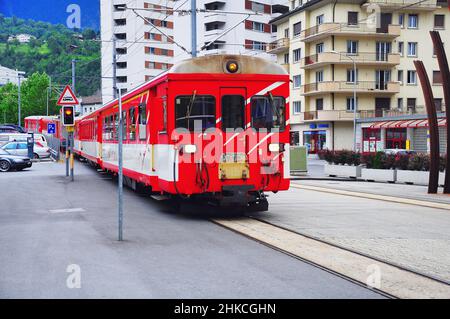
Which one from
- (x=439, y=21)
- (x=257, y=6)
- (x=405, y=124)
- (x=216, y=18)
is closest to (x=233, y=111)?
(x=405, y=124)

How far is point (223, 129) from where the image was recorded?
1219cm

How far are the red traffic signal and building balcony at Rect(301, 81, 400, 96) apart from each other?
4094cm

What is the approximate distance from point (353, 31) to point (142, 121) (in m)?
48.3

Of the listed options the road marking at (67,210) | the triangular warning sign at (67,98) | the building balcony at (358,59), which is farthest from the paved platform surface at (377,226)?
the building balcony at (358,59)

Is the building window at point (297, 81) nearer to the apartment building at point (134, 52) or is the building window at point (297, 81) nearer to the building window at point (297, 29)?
the building window at point (297, 29)

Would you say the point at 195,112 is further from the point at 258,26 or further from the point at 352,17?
the point at 258,26

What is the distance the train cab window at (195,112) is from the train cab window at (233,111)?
243 millimetres

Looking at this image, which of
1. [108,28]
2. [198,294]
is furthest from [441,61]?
[108,28]

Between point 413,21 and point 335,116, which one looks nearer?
point 335,116

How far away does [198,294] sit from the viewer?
6105 mm

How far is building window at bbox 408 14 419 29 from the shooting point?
203 feet

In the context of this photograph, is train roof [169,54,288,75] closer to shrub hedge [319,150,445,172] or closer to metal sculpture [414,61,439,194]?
metal sculpture [414,61,439,194]

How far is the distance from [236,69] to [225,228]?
137 inches

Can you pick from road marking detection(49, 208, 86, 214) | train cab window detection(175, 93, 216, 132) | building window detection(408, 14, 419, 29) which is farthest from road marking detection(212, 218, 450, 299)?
building window detection(408, 14, 419, 29)
